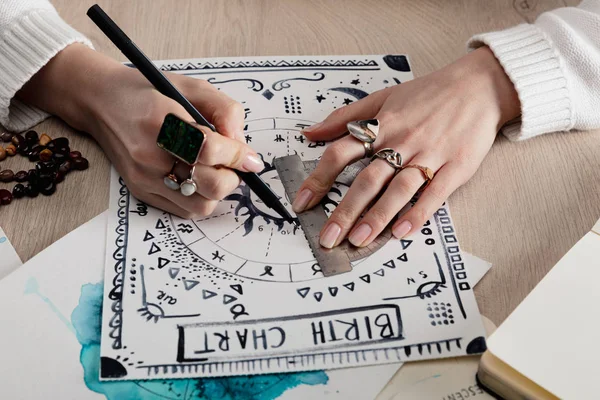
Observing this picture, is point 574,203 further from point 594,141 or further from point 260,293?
point 260,293

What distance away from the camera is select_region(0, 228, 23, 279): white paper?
81 centimetres

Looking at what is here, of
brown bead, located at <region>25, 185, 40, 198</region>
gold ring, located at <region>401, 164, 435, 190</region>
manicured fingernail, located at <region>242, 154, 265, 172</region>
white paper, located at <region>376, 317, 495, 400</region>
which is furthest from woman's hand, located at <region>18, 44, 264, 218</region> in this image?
white paper, located at <region>376, 317, 495, 400</region>

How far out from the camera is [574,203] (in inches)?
35.4

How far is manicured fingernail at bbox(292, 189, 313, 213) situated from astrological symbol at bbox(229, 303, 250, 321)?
186 millimetres

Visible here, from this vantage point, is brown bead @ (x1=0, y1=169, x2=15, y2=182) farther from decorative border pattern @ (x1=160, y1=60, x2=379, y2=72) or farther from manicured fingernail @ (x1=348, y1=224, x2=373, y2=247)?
manicured fingernail @ (x1=348, y1=224, x2=373, y2=247)

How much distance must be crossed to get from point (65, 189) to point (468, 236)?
0.60 meters

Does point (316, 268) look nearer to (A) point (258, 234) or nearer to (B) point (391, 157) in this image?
(A) point (258, 234)

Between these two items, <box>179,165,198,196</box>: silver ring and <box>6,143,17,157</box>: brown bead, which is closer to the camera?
<box>179,165,198,196</box>: silver ring

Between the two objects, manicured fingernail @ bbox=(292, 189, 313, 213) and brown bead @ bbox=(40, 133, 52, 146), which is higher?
brown bead @ bbox=(40, 133, 52, 146)

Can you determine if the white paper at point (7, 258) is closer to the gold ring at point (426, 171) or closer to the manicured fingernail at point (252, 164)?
the manicured fingernail at point (252, 164)

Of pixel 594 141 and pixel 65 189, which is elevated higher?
pixel 65 189

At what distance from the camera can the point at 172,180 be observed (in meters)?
0.83

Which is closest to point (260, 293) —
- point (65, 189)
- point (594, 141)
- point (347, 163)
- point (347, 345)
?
point (347, 345)

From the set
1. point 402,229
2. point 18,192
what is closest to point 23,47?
point 18,192
